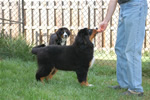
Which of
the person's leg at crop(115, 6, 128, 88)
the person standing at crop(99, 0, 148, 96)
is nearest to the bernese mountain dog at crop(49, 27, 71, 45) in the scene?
the person's leg at crop(115, 6, 128, 88)

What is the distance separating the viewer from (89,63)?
4.26 metres

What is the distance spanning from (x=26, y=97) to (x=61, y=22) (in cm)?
684

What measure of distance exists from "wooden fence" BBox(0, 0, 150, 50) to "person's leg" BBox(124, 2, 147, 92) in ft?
19.4

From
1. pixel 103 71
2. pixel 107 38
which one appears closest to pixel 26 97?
pixel 103 71

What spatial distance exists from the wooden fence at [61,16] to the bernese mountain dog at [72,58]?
16.6ft

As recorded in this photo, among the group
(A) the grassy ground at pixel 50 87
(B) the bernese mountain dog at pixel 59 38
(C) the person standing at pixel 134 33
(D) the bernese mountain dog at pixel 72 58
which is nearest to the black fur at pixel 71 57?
(D) the bernese mountain dog at pixel 72 58

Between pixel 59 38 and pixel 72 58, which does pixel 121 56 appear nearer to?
pixel 72 58

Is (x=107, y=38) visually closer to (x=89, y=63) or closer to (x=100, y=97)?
(x=89, y=63)

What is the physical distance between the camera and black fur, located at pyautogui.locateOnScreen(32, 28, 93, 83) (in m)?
4.21

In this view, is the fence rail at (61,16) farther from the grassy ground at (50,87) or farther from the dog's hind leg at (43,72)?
the dog's hind leg at (43,72)

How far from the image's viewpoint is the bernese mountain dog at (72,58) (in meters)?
4.21

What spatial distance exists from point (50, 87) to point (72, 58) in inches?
28.5

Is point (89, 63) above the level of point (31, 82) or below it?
above

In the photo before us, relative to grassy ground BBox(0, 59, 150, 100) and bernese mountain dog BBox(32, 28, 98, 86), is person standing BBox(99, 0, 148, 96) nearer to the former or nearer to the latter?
grassy ground BBox(0, 59, 150, 100)
